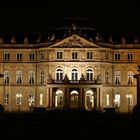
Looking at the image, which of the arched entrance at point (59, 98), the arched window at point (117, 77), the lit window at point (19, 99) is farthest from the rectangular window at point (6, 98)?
the arched window at point (117, 77)

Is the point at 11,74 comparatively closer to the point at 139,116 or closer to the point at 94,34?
the point at 94,34

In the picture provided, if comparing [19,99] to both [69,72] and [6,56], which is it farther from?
[69,72]

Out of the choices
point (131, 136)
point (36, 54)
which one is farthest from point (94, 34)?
point (131, 136)

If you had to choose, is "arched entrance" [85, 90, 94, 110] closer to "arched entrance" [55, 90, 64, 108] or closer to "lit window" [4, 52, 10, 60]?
"arched entrance" [55, 90, 64, 108]

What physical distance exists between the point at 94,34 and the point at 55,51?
8625 millimetres

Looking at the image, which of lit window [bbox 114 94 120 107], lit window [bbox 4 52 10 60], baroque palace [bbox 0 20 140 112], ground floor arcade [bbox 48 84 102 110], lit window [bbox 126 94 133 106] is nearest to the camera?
ground floor arcade [bbox 48 84 102 110]

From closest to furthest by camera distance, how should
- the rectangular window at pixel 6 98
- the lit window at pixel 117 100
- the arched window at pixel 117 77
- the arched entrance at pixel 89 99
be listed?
the arched entrance at pixel 89 99 < the lit window at pixel 117 100 < the arched window at pixel 117 77 < the rectangular window at pixel 6 98

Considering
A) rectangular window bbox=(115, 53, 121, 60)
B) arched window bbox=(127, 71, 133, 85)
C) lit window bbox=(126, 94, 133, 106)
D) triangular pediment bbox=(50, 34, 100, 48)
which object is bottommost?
lit window bbox=(126, 94, 133, 106)

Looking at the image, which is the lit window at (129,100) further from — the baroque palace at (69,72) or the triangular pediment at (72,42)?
the triangular pediment at (72,42)

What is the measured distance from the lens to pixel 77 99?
316 feet

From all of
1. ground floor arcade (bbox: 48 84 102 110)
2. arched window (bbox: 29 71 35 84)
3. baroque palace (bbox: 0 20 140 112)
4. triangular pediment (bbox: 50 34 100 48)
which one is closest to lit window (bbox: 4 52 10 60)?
baroque palace (bbox: 0 20 140 112)

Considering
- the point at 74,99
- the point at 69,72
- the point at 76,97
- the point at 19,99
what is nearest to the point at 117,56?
the point at 69,72

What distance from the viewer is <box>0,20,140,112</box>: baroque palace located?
95.6 metres

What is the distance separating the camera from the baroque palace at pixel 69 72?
95.6 m
